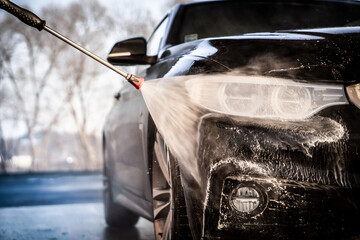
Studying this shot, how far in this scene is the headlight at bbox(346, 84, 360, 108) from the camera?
2078mm

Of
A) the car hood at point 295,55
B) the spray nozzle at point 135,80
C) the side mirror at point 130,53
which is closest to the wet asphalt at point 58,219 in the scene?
the side mirror at point 130,53

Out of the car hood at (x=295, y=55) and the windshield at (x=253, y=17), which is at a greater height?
the windshield at (x=253, y=17)

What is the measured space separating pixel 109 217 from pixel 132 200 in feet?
4.66

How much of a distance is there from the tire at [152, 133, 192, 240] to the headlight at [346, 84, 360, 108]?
793mm

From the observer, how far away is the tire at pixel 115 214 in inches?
191

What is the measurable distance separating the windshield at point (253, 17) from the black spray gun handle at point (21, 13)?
115 centimetres

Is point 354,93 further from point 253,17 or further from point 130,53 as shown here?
point 253,17

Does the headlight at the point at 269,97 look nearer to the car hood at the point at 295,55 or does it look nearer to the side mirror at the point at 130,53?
the car hood at the point at 295,55

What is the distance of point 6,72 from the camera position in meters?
25.3

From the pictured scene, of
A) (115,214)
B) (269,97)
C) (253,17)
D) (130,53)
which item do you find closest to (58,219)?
(115,214)

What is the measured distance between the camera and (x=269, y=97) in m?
2.10

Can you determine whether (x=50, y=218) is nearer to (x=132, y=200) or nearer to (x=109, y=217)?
(x=109, y=217)

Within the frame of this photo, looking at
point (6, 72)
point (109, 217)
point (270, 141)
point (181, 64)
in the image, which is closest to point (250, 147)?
point (270, 141)

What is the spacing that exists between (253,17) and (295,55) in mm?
1727
